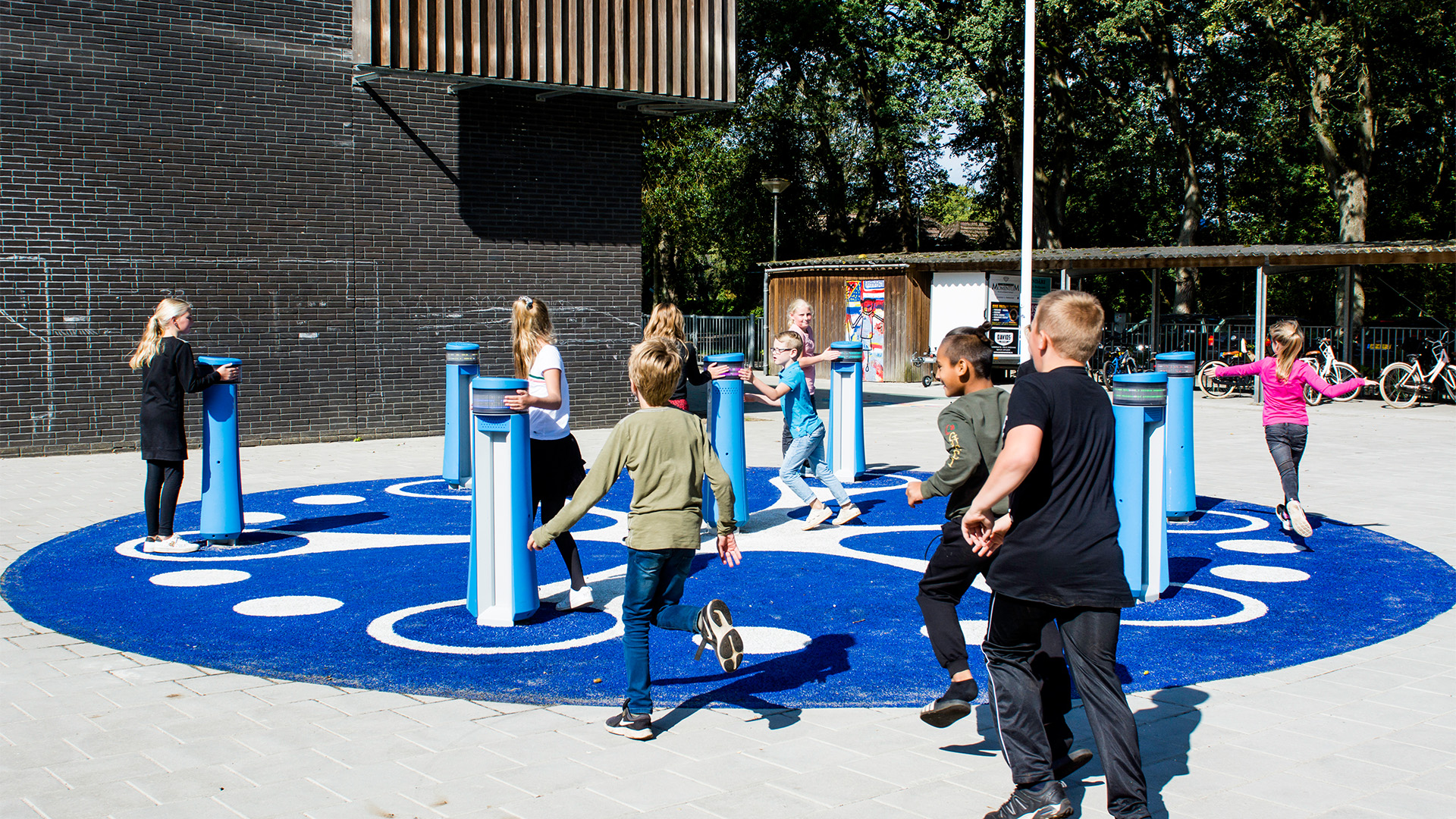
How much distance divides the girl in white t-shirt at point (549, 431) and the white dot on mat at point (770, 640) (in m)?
0.95

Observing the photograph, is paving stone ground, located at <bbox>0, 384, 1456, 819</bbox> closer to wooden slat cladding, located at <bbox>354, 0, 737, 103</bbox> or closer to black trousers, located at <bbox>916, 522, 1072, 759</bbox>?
black trousers, located at <bbox>916, 522, 1072, 759</bbox>

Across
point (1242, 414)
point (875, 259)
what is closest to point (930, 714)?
point (1242, 414)

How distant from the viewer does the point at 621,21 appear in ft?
52.6

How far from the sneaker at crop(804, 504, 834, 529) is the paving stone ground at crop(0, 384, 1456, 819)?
13.9 ft

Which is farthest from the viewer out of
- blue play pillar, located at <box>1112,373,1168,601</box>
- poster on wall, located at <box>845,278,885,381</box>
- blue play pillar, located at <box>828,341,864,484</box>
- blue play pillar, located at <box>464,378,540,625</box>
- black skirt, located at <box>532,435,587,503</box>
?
poster on wall, located at <box>845,278,885,381</box>

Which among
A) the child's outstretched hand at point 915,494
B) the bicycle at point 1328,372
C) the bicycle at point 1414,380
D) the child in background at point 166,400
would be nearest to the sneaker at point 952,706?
the child's outstretched hand at point 915,494

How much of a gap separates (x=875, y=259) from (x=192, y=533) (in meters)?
24.9

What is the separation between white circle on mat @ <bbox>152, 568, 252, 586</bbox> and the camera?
7504mm

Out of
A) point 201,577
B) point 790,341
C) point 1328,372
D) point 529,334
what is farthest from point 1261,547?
point 1328,372

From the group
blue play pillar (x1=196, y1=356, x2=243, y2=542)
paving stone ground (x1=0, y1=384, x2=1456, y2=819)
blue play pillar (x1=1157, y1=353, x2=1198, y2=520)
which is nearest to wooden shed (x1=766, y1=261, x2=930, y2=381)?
blue play pillar (x1=1157, y1=353, x2=1198, y2=520)

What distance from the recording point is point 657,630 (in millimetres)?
6484

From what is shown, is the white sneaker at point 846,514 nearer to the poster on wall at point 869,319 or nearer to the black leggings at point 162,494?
the black leggings at point 162,494

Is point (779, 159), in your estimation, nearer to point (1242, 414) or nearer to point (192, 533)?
point (1242, 414)

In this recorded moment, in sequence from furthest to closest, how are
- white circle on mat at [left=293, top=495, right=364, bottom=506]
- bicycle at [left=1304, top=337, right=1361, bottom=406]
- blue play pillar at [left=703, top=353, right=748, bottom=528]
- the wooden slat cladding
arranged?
bicycle at [left=1304, top=337, right=1361, bottom=406], the wooden slat cladding, white circle on mat at [left=293, top=495, right=364, bottom=506], blue play pillar at [left=703, top=353, right=748, bottom=528]
